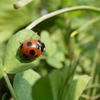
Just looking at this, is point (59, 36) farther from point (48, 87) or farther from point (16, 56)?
point (48, 87)

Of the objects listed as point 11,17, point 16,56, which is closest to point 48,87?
point 16,56

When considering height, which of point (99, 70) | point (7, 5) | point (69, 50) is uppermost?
point (7, 5)

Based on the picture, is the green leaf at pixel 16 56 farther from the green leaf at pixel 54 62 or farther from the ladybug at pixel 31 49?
the green leaf at pixel 54 62

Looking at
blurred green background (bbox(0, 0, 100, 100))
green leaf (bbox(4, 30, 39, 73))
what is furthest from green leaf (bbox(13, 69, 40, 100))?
blurred green background (bbox(0, 0, 100, 100))

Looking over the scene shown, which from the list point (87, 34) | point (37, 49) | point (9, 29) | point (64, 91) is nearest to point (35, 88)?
point (64, 91)

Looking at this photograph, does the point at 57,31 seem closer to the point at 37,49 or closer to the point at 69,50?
the point at 69,50
